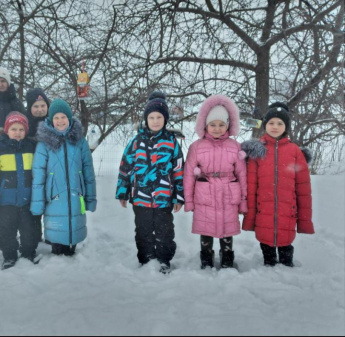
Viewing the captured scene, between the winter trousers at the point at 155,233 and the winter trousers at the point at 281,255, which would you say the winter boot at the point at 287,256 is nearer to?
the winter trousers at the point at 281,255

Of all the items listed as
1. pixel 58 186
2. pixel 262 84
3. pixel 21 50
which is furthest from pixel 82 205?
pixel 262 84

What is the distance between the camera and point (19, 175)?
107 inches

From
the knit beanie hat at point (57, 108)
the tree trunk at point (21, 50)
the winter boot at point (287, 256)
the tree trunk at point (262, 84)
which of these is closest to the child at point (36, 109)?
the knit beanie hat at point (57, 108)

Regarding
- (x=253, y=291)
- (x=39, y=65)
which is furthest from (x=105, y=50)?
(x=253, y=291)

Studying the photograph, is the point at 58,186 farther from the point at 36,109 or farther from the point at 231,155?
the point at 231,155

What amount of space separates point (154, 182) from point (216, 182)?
20.0 inches

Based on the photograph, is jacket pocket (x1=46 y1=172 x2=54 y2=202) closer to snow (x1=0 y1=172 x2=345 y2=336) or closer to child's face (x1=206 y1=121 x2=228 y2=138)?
snow (x1=0 y1=172 x2=345 y2=336)

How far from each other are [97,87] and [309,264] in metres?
3.17

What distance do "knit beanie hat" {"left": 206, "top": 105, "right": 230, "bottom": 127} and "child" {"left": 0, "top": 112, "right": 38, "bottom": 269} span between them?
5.22ft

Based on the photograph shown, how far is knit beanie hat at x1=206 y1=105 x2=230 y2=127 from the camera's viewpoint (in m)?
2.60

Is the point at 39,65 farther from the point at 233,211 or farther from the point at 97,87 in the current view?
the point at 233,211

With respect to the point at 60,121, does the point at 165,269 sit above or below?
below

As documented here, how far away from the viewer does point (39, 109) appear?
3240mm

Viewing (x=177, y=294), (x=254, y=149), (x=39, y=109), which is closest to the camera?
(x=177, y=294)
